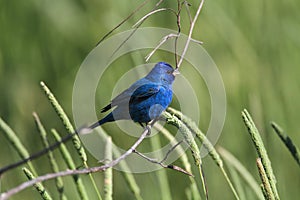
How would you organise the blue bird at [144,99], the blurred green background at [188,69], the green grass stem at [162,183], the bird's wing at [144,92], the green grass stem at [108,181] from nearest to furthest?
the green grass stem at [108,181]
the green grass stem at [162,183]
the blue bird at [144,99]
the bird's wing at [144,92]
the blurred green background at [188,69]

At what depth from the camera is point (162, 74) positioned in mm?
2396

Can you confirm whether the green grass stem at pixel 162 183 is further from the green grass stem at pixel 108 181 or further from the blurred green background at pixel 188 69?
the blurred green background at pixel 188 69

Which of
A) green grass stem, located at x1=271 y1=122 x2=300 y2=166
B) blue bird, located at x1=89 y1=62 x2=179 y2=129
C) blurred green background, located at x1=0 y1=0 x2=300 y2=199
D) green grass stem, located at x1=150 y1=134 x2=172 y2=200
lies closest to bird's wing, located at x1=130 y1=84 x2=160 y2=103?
blue bird, located at x1=89 y1=62 x2=179 y2=129

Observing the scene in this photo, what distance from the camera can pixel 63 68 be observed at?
332 centimetres

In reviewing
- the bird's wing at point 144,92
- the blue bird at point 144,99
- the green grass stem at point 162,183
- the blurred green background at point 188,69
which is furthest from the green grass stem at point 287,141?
the blurred green background at point 188,69

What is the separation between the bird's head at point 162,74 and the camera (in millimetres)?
2369

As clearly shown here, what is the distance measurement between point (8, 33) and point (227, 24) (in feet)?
4.00

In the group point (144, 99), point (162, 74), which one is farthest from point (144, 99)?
point (162, 74)

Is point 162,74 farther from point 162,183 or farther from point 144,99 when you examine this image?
point 162,183

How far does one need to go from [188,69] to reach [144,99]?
1075 mm

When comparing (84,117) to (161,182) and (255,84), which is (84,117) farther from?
(161,182)

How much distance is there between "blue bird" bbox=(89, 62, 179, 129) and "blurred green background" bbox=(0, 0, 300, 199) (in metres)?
0.47

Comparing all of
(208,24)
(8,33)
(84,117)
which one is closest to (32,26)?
(8,33)

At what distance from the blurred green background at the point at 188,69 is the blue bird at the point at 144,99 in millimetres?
468
